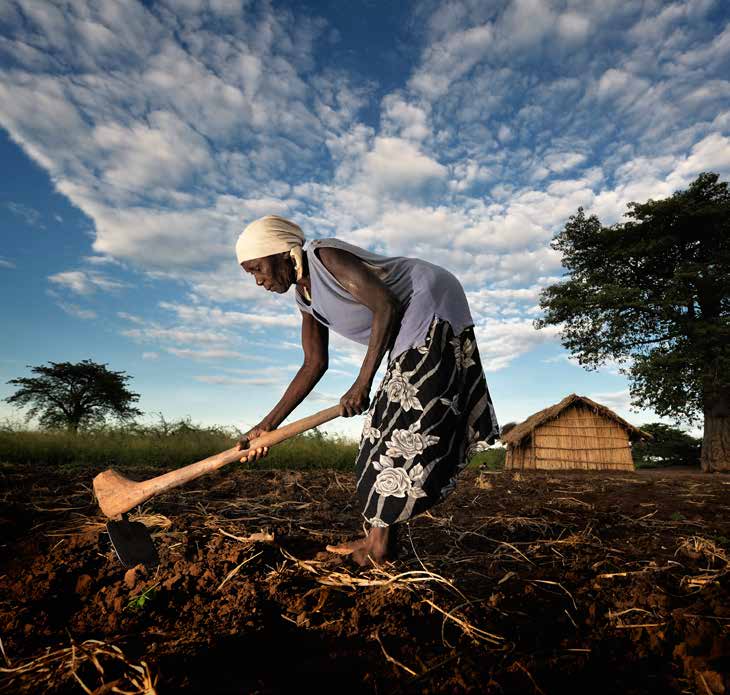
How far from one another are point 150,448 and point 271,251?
6195mm

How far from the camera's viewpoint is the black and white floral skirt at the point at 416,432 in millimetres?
1910

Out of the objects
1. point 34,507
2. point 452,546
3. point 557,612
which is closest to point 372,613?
point 557,612

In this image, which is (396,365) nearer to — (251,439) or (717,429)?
(251,439)

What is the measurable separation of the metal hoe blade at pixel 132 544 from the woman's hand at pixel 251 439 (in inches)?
21.0

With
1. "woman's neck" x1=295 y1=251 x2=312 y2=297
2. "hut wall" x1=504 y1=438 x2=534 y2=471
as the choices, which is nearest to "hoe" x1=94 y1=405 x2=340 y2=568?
"woman's neck" x1=295 y1=251 x2=312 y2=297

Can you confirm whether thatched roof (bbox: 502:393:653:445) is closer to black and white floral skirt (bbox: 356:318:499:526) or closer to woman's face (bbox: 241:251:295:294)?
black and white floral skirt (bbox: 356:318:499:526)

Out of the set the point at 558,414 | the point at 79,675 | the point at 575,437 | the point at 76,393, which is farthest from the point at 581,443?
the point at 76,393

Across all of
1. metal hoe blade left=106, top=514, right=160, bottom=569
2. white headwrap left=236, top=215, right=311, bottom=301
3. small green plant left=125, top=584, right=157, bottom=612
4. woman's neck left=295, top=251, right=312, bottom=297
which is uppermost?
white headwrap left=236, top=215, right=311, bottom=301

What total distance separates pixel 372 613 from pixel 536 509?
270 centimetres

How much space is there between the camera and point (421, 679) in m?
1.20

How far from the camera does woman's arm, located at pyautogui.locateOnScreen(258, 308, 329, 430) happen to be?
8.70ft

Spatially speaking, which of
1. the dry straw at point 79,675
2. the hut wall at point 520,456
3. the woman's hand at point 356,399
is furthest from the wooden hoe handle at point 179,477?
the hut wall at point 520,456

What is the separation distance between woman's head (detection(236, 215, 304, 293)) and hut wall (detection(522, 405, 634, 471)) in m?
12.4

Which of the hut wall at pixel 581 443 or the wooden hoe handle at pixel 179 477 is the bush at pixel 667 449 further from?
the wooden hoe handle at pixel 179 477
